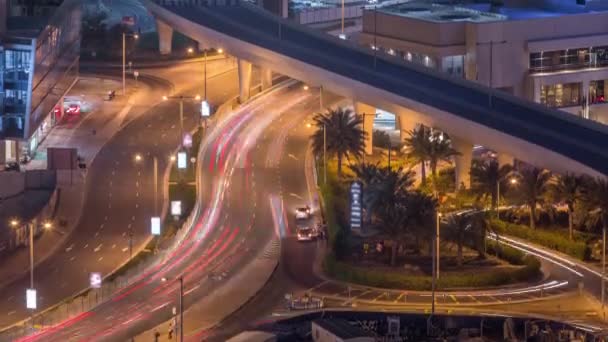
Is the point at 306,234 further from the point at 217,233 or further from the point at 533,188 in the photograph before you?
the point at 533,188

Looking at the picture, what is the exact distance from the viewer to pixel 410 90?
140500mm

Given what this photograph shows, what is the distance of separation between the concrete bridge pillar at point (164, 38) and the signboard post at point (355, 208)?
2259 inches

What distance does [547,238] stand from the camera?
122188 millimetres

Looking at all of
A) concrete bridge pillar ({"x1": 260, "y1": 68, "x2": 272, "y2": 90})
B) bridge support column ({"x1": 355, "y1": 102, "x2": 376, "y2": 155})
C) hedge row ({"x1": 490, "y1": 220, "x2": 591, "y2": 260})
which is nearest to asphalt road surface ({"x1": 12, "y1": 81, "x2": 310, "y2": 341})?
concrete bridge pillar ({"x1": 260, "y1": 68, "x2": 272, "y2": 90})

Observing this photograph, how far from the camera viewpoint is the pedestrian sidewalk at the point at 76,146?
12144 centimetres

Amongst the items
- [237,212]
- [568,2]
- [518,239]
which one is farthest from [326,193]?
[568,2]

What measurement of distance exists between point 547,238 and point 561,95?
114 feet

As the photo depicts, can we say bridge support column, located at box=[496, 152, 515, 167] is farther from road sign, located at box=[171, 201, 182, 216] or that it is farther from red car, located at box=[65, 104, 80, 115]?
red car, located at box=[65, 104, 80, 115]

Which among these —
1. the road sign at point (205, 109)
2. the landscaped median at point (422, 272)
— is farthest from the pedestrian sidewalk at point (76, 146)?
the landscaped median at point (422, 272)

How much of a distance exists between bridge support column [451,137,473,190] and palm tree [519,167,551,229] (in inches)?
424

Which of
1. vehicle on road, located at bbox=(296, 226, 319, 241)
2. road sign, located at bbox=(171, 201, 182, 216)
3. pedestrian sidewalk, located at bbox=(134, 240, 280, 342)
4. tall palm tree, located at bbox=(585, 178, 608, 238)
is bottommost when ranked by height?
pedestrian sidewalk, located at bbox=(134, 240, 280, 342)

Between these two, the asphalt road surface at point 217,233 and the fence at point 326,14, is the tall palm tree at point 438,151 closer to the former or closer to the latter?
the asphalt road surface at point 217,233

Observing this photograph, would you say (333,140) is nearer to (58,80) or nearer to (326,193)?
(326,193)

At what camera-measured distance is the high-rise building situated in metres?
141
